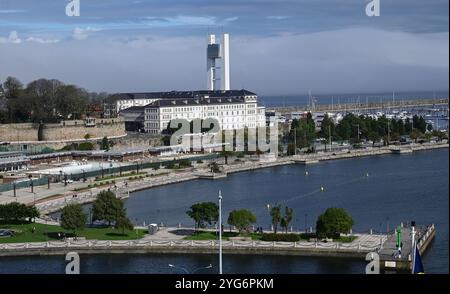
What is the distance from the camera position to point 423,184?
346 inches

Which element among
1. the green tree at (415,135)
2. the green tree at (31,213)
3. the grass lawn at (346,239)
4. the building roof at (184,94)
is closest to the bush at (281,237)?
the grass lawn at (346,239)

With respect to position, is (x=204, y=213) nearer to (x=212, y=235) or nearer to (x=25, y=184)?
(x=212, y=235)

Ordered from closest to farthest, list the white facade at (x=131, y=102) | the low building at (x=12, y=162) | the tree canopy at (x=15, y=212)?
the tree canopy at (x=15, y=212) < the low building at (x=12, y=162) < the white facade at (x=131, y=102)

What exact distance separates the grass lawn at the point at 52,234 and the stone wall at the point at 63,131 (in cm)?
741

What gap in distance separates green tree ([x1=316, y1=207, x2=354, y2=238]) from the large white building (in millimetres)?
10313

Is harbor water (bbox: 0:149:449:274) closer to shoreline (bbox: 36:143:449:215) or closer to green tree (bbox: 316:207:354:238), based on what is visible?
shoreline (bbox: 36:143:449:215)

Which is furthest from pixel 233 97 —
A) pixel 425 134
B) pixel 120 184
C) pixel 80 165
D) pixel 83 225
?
pixel 83 225

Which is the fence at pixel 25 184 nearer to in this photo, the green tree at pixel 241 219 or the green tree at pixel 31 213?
the green tree at pixel 31 213

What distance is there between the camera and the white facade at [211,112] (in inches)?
609

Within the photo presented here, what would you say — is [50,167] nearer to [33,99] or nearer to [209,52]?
[33,99]

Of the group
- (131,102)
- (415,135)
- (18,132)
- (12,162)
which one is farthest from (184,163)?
(131,102)

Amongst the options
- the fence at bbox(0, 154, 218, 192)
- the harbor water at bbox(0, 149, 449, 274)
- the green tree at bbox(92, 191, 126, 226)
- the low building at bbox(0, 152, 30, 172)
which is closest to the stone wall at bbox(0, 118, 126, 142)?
the low building at bbox(0, 152, 30, 172)

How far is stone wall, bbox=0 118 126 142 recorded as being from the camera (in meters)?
13.2

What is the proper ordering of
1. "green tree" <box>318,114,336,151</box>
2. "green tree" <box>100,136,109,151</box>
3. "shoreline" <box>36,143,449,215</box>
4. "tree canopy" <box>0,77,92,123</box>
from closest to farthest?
"shoreline" <box>36,143,449,215</box> < "green tree" <box>100,136,109,151</box> < "tree canopy" <box>0,77,92,123</box> < "green tree" <box>318,114,336,151</box>
